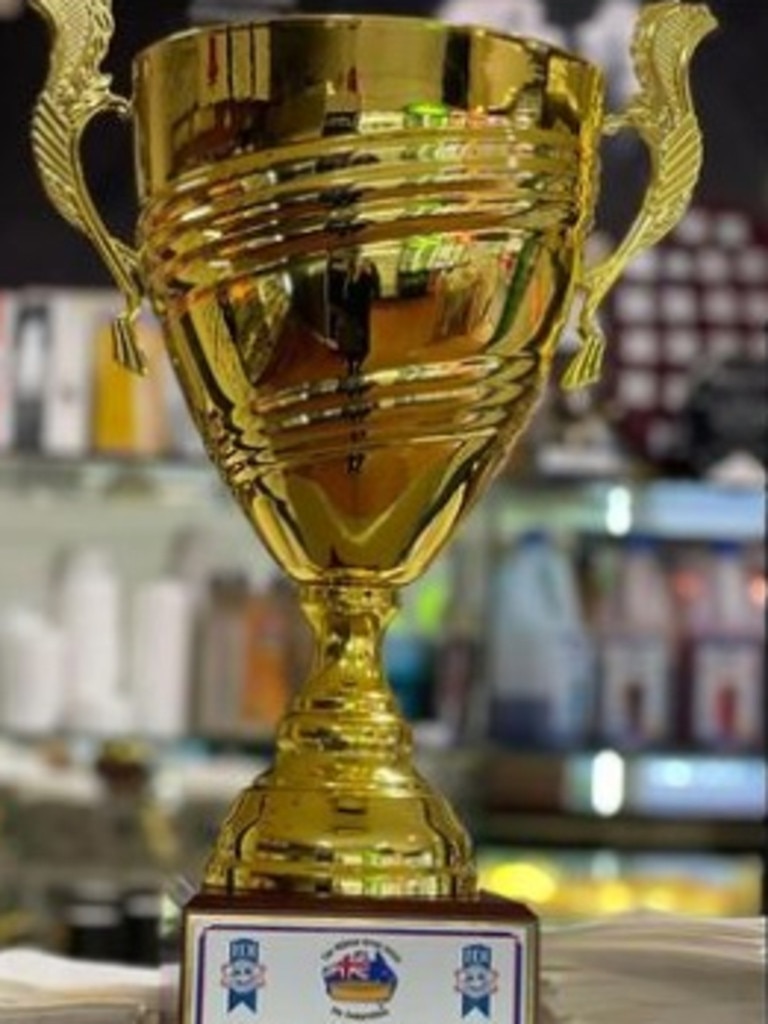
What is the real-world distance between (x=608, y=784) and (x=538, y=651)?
200mm

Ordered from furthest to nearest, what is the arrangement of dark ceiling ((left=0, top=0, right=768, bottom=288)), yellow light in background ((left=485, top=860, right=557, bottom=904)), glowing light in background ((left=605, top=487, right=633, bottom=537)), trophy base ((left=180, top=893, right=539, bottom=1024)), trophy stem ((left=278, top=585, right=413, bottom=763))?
glowing light in background ((left=605, top=487, right=633, bottom=537)) → yellow light in background ((left=485, top=860, right=557, bottom=904)) → dark ceiling ((left=0, top=0, right=768, bottom=288)) → trophy stem ((left=278, top=585, right=413, bottom=763)) → trophy base ((left=180, top=893, right=539, bottom=1024))

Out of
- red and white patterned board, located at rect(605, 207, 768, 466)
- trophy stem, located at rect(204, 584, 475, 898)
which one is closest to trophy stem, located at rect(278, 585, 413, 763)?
trophy stem, located at rect(204, 584, 475, 898)

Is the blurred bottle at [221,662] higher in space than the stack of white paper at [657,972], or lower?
higher

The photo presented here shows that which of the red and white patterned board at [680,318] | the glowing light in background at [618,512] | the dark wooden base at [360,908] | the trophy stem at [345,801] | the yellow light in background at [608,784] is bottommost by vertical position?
the dark wooden base at [360,908]

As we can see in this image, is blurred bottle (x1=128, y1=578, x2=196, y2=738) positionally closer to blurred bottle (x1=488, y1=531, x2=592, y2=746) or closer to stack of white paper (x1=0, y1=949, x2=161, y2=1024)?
blurred bottle (x1=488, y1=531, x2=592, y2=746)

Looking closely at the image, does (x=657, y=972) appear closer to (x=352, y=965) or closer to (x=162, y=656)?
(x=352, y=965)

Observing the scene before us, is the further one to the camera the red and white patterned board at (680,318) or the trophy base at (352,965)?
the red and white patterned board at (680,318)

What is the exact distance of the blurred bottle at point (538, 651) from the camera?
2855 millimetres

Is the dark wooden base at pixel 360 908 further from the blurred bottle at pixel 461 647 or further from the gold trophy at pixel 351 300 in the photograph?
the blurred bottle at pixel 461 647

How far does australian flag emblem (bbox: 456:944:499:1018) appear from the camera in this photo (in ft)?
2.42

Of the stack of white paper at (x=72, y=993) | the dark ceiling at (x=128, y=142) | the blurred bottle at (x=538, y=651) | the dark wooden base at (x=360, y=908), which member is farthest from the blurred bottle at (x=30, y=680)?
the dark wooden base at (x=360, y=908)

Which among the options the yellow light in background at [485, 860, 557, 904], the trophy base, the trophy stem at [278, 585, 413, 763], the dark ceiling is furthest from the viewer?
the yellow light in background at [485, 860, 557, 904]

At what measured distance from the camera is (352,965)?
0.73m

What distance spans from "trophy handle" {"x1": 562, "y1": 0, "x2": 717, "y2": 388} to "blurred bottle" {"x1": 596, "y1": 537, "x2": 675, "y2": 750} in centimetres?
202
